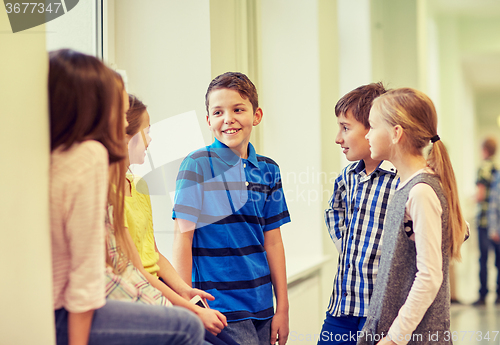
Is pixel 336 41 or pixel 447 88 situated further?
pixel 447 88

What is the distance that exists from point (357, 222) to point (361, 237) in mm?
44

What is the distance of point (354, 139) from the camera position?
48.9 inches

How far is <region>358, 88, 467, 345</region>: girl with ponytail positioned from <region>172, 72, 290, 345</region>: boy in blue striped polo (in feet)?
0.93

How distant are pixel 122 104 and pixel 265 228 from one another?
2.06 feet

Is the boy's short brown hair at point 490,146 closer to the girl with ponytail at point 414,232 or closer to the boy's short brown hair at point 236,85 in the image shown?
the girl with ponytail at point 414,232

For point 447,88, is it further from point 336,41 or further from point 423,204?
point 423,204

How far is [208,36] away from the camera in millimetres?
1425

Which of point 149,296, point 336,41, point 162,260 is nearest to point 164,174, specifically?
point 162,260

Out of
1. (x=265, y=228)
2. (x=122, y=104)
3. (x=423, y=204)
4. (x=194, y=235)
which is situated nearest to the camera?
(x=122, y=104)

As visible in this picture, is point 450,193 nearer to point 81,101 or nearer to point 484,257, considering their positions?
point 81,101

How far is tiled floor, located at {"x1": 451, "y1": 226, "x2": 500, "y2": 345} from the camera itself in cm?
237

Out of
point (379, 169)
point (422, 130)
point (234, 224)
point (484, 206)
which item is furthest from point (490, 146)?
point (234, 224)

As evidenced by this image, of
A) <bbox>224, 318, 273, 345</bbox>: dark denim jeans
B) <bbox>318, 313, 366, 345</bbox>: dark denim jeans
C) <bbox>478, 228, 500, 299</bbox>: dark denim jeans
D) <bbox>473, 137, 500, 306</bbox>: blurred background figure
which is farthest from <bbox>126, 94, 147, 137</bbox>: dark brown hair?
<bbox>478, 228, 500, 299</bbox>: dark denim jeans

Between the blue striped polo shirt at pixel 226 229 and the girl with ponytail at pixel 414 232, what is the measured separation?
30cm
